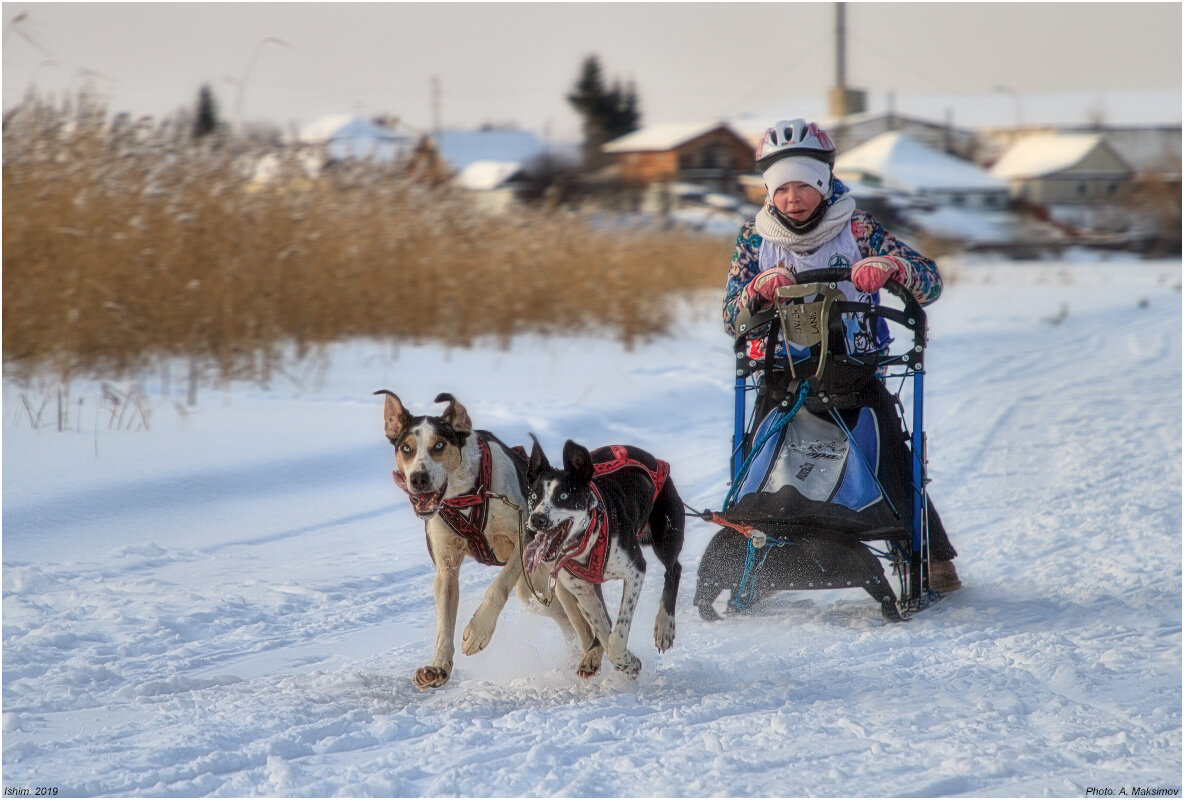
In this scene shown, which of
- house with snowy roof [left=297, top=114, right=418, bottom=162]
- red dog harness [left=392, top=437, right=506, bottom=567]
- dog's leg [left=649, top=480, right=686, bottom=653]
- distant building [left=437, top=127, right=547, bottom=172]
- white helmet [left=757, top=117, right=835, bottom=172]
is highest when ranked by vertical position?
distant building [left=437, top=127, right=547, bottom=172]

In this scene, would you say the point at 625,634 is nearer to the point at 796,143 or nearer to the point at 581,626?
the point at 581,626

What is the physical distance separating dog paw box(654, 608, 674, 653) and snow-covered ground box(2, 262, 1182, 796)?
0.31 feet

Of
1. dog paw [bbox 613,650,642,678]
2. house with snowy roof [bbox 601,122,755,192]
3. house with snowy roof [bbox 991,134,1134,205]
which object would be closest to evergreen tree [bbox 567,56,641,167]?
house with snowy roof [bbox 601,122,755,192]

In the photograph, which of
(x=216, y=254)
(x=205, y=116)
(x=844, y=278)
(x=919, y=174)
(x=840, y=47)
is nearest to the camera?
(x=844, y=278)

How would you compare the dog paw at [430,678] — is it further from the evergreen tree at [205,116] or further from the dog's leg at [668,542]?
the evergreen tree at [205,116]

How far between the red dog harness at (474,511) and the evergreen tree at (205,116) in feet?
20.6

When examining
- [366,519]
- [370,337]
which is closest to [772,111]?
[370,337]

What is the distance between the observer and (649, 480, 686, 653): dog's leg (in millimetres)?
4160

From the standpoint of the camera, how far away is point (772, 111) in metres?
62.0

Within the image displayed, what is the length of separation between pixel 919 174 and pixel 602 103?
1331cm

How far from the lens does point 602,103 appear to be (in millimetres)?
50500

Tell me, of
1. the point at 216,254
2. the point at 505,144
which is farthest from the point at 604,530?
the point at 505,144

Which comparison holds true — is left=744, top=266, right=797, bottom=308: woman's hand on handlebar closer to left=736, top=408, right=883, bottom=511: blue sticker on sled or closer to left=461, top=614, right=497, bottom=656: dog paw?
left=736, top=408, right=883, bottom=511: blue sticker on sled

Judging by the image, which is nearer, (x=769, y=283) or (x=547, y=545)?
(x=547, y=545)
